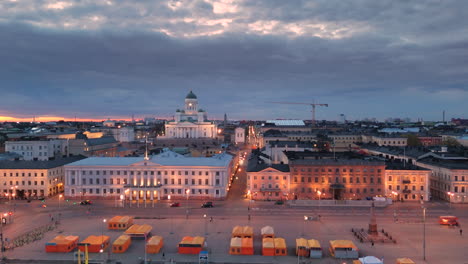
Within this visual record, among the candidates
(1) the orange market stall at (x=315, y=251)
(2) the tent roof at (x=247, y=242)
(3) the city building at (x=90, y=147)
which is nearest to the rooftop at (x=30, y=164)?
(3) the city building at (x=90, y=147)

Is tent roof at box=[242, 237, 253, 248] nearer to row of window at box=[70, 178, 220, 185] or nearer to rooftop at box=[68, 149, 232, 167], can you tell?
row of window at box=[70, 178, 220, 185]

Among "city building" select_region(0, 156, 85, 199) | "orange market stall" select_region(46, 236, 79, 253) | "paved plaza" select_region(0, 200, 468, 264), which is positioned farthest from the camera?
"city building" select_region(0, 156, 85, 199)

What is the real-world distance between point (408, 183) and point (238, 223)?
36.5 meters

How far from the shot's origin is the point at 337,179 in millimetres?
75250

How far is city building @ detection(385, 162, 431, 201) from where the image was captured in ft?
243

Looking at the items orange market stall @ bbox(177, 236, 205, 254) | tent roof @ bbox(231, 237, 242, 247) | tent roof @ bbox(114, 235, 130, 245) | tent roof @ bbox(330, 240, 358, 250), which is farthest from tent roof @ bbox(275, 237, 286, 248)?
tent roof @ bbox(114, 235, 130, 245)

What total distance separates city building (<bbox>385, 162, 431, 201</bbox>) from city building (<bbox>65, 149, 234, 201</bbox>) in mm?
31534

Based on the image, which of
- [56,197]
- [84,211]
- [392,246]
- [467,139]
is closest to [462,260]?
[392,246]

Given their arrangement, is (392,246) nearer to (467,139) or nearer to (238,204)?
(238,204)

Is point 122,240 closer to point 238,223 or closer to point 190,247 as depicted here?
point 190,247

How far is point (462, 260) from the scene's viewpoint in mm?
41781

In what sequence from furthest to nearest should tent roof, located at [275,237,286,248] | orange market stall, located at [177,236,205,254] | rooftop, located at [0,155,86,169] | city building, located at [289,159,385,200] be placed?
1. rooftop, located at [0,155,86,169]
2. city building, located at [289,159,385,200]
3. orange market stall, located at [177,236,205,254]
4. tent roof, located at [275,237,286,248]

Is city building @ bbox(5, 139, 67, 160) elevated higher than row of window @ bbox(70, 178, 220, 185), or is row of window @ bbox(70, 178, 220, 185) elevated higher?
city building @ bbox(5, 139, 67, 160)

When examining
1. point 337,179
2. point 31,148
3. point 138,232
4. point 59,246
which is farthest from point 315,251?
point 31,148
